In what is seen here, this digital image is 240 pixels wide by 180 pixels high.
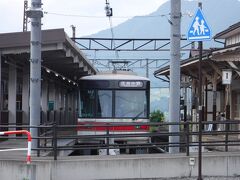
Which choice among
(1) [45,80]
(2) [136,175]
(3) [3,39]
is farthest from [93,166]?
(1) [45,80]

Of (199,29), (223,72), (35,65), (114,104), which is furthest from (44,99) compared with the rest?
(199,29)

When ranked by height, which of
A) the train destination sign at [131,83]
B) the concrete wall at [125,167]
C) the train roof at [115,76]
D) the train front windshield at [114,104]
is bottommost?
the concrete wall at [125,167]

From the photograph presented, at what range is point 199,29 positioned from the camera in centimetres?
1107

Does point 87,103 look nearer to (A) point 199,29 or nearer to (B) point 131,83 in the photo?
(B) point 131,83

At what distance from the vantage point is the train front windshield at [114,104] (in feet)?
64.4

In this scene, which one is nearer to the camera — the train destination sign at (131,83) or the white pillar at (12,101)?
the train destination sign at (131,83)

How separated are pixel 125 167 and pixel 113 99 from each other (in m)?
7.72

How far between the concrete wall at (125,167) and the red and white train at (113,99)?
6795 millimetres

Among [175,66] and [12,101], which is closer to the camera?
[175,66]

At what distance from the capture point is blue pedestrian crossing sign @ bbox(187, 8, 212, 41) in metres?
11.0

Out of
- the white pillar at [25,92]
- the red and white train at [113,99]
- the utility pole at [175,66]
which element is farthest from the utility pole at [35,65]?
the white pillar at [25,92]

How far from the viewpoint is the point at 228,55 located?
1791 cm

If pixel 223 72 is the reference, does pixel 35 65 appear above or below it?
below

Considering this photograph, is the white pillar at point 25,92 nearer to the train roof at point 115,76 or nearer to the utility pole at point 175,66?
the train roof at point 115,76
